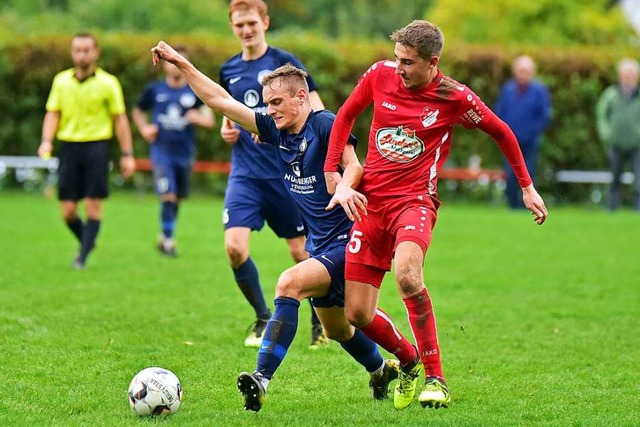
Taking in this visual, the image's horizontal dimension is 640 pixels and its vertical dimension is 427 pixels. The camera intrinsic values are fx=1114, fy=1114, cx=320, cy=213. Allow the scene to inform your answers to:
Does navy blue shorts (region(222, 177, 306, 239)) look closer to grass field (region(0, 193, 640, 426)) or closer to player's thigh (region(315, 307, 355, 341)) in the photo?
grass field (region(0, 193, 640, 426))

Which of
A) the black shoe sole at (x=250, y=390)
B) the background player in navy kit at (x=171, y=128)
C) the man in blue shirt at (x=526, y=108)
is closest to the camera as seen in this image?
the black shoe sole at (x=250, y=390)

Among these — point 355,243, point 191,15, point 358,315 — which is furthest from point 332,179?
point 191,15

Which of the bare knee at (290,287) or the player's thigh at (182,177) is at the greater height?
the bare knee at (290,287)

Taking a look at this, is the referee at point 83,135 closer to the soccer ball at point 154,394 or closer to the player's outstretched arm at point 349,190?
the player's outstretched arm at point 349,190

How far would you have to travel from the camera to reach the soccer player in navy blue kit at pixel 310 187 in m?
5.89

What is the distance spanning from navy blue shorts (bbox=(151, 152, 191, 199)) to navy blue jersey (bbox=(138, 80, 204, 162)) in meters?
0.09

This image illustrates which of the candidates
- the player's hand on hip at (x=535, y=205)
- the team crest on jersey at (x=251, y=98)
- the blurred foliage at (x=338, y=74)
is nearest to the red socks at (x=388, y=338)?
the player's hand on hip at (x=535, y=205)

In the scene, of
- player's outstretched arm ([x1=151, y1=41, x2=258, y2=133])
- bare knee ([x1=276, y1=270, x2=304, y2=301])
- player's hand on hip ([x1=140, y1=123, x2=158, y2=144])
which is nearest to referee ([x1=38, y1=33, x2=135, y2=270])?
player's hand on hip ([x1=140, y1=123, x2=158, y2=144])

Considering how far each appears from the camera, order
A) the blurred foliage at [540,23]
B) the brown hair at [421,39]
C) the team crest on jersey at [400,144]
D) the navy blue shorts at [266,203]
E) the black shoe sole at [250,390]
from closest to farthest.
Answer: the black shoe sole at [250,390], the brown hair at [421,39], the team crest on jersey at [400,144], the navy blue shorts at [266,203], the blurred foliage at [540,23]

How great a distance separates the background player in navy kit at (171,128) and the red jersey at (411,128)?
7847 mm

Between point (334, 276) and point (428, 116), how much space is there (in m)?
1.01

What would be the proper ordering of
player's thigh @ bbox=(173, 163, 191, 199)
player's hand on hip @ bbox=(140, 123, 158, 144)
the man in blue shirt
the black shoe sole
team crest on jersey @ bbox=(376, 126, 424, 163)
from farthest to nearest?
1. the man in blue shirt
2. player's thigh @ bbox=(173, 163, 191, 199)
3. player's hand on hip @ bbox=(140, 123, 158, 144)
4. team crest on jersey @ bbox=(376, 126, 424, 163)
5. the black shoe sole

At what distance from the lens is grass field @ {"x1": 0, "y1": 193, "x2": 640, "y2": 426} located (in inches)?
231

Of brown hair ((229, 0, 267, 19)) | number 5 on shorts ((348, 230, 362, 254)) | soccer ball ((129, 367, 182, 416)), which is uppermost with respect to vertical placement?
brown hair ((229, 0, 267, 19))
